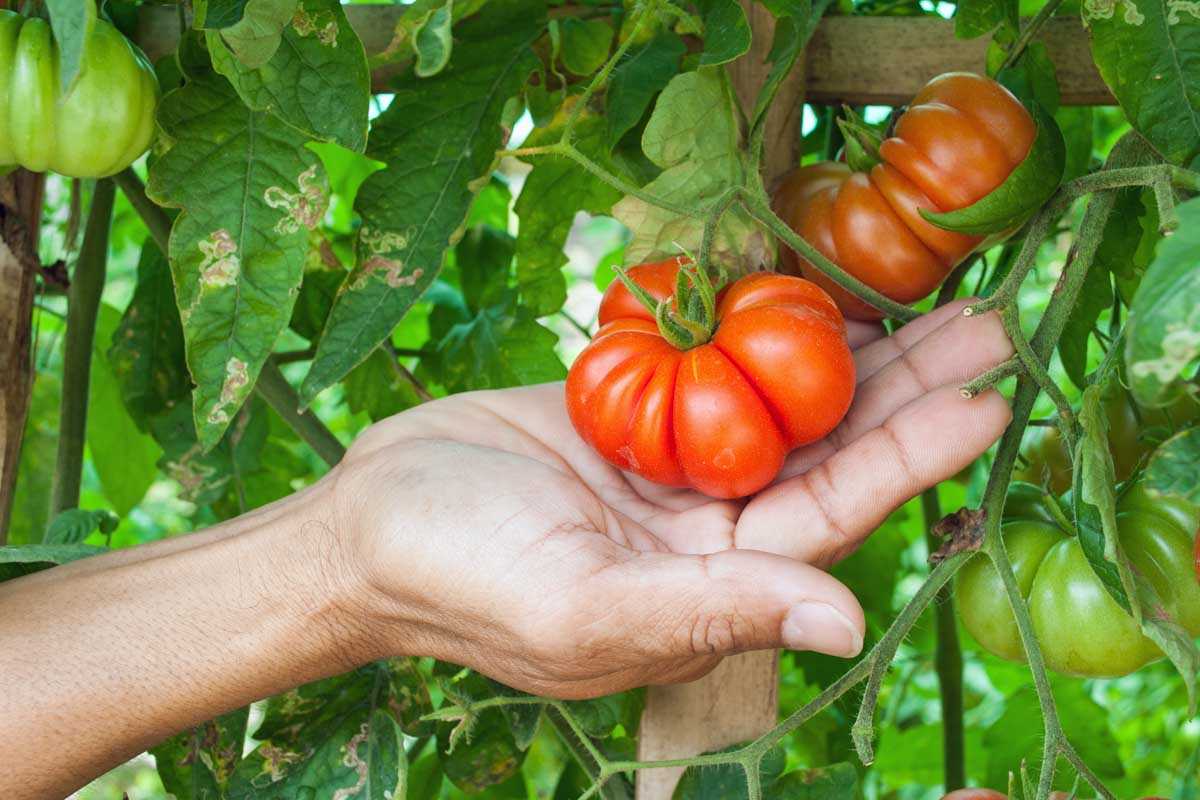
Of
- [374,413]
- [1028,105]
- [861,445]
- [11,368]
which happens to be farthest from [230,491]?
[1028,105]

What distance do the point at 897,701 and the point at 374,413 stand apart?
34.9 inches

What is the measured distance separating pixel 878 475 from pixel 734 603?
0.16m

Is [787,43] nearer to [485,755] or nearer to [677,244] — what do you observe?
[677,244]

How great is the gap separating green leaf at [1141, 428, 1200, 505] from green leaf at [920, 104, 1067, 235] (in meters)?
0.20

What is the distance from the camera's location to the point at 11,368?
3.31ft

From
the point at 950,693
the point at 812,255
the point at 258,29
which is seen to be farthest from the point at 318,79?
the point at 950,693

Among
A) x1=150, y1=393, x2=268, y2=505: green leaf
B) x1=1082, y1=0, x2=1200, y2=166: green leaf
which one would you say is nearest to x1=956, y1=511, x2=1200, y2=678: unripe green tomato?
x1=1082, y1=0, x2=1200, y2=166: green leaf

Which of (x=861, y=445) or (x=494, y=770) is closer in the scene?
(x=861, y=445)

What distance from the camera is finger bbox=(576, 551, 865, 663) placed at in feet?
2.27

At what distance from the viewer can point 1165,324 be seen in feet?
1.66

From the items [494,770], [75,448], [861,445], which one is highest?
[75,448]

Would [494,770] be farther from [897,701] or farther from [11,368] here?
[897,701]

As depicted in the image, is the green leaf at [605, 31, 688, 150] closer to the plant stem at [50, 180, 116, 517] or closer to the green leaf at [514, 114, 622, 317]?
the green leaf at [514, 114, 622, 317]

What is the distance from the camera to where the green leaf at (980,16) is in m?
0.87
